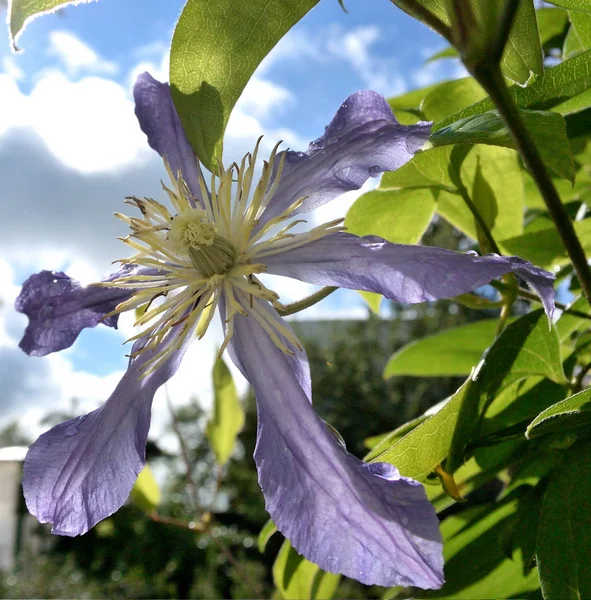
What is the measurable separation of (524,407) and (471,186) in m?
0.23

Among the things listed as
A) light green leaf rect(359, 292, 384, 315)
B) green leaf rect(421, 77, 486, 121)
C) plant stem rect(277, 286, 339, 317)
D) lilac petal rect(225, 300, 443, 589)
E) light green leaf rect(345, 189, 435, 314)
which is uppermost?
green leaf rect(421, 77, 486, 121)

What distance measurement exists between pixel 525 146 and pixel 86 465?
350 mm

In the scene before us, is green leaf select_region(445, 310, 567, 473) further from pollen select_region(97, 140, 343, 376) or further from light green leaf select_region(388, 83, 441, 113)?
light green leaf select_region(388, 83, 441, 113)

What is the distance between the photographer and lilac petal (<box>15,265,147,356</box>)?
1.92ft

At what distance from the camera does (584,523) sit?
46cm

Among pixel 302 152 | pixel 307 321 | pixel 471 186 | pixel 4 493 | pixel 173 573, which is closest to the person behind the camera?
pixel 302 152

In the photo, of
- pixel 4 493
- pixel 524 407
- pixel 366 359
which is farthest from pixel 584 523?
pixel 366 359

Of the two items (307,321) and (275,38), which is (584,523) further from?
(307,321)

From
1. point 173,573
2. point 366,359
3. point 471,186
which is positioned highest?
point 366,359

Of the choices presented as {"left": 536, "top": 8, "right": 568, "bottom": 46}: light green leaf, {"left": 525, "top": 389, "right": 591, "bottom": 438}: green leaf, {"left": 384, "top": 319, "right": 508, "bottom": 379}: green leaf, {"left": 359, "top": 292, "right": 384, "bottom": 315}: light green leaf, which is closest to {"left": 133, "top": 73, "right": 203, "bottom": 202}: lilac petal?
{"left": 359, "top": 292, "right": 384, "bottom": 315}: light green leaf

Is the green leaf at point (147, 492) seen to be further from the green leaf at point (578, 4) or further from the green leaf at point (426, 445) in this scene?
the green leaf at point (578, 4)

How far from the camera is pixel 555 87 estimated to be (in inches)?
18.1

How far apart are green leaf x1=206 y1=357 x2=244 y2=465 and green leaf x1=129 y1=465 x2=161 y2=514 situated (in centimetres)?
10

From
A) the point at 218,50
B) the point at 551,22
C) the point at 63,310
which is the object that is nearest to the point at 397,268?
the point at 218,50
